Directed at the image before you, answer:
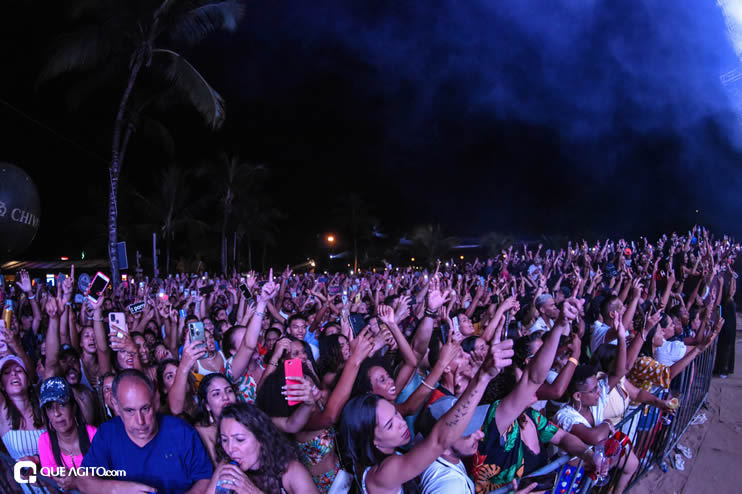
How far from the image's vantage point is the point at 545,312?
6.78m

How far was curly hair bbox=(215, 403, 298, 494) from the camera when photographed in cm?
236

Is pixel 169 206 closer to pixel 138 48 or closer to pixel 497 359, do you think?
pixel 138 48

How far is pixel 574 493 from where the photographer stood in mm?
3164

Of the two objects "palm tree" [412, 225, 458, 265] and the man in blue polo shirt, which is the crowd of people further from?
"palm tree" [412, 225, 458, 265]

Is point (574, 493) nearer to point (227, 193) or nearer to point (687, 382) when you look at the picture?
point (687, 382)

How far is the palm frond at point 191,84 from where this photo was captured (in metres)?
13.0

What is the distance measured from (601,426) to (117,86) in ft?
49.6

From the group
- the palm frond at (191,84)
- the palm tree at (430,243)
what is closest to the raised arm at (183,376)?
the palm frond at (191,84)

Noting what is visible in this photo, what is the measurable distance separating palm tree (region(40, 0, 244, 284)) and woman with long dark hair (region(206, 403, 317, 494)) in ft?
36.2

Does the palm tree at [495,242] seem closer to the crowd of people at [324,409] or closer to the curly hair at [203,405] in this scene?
→ the crowd of people at [324,409]

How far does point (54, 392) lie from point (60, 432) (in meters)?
0.29

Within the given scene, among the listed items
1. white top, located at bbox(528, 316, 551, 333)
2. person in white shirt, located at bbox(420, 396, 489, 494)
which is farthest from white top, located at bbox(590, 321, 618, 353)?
person in white shirt, located at bbox(420, 396, 489, 494)

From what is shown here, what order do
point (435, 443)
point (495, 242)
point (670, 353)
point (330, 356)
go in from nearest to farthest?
1. point (435, 443)
2. point (330, 356)
3. point (670, 353)
4. point (495, 242)

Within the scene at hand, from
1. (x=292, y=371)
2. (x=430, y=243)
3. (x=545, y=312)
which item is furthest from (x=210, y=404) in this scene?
(x=430, y=243)
